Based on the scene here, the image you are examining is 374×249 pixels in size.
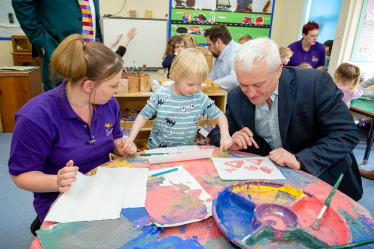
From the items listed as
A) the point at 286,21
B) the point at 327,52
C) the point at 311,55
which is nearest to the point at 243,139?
the point at 311,55

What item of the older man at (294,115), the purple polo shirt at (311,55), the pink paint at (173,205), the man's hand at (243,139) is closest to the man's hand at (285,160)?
the older man at (294,115)

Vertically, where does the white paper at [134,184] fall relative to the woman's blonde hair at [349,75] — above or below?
below

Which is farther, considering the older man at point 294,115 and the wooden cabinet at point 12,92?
the wooden cabinet at point 12,92

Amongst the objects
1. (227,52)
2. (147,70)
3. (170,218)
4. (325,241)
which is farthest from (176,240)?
(147,70)

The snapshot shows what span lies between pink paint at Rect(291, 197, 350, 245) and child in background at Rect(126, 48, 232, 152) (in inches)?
24.7

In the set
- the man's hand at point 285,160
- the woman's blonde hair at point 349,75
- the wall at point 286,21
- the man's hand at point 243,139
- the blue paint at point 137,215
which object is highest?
the wall at point 286,21

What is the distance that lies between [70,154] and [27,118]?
227 mm

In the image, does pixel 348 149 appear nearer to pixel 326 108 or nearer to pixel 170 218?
pixel 326 108

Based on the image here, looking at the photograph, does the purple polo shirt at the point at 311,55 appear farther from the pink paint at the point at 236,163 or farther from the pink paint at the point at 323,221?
the pink paint at the point at 323,221

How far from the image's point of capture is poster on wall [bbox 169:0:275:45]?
517 centimetres

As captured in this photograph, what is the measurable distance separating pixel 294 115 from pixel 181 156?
659mm

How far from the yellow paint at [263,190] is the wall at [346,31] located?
→ 380 centimetres

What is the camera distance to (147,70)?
543 centimetres

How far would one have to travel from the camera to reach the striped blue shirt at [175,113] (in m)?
1.63
